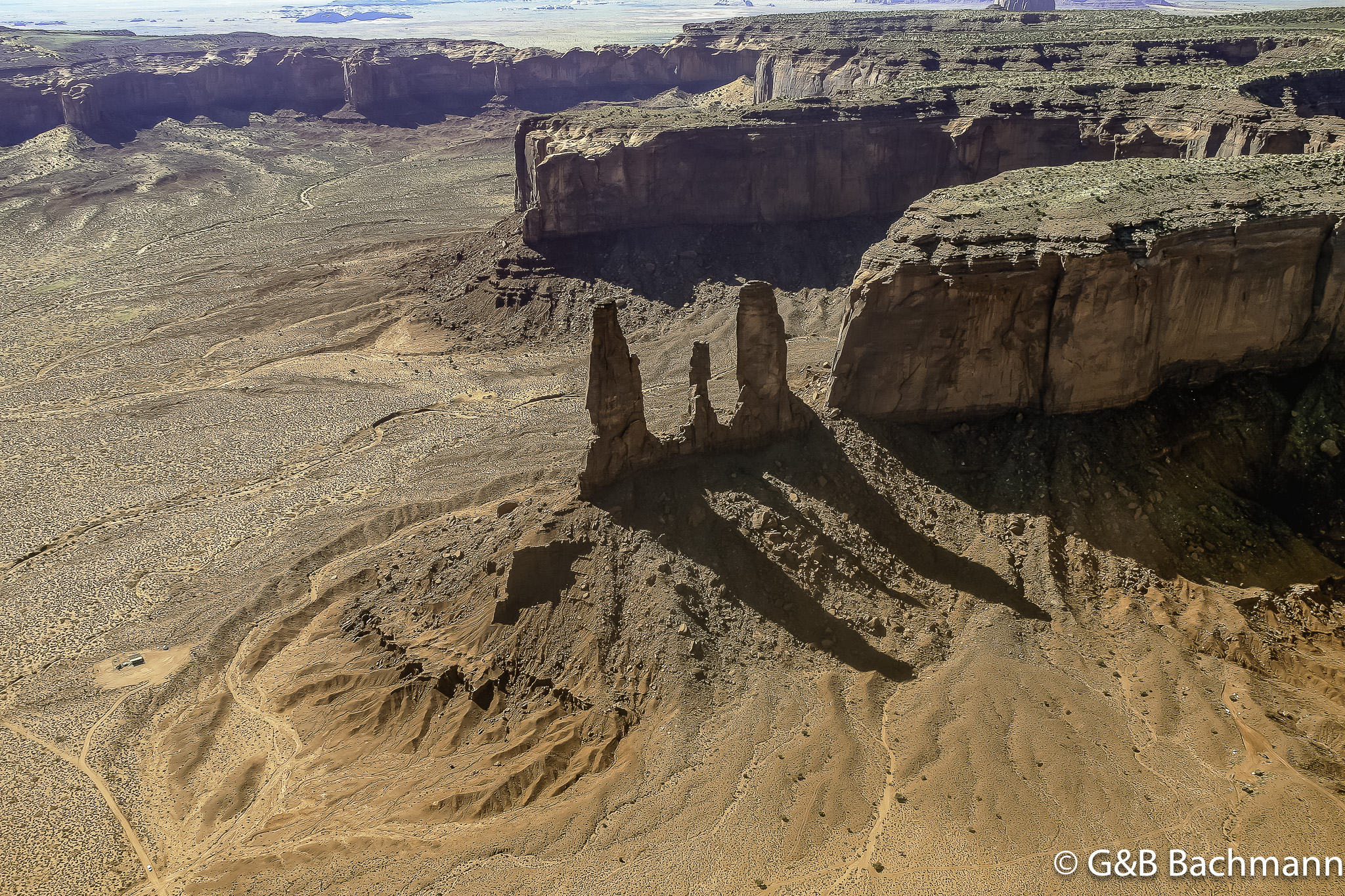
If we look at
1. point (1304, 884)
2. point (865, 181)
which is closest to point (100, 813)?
point (1304, 884)

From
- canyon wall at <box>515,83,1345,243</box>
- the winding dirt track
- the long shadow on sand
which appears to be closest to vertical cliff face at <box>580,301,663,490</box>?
the long shadow on sand

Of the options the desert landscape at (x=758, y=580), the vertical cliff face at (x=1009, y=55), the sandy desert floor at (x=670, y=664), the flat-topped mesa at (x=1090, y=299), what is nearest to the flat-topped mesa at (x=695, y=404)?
the desert landscape at (x=758, y=580)

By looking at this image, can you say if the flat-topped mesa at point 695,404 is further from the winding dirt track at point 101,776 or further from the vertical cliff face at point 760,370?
the winding dirt track at point 101,776

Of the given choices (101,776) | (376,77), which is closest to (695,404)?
(101,776)

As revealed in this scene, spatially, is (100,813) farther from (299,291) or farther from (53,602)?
(299,291)

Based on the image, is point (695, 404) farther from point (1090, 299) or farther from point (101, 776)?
point (101, 776)
